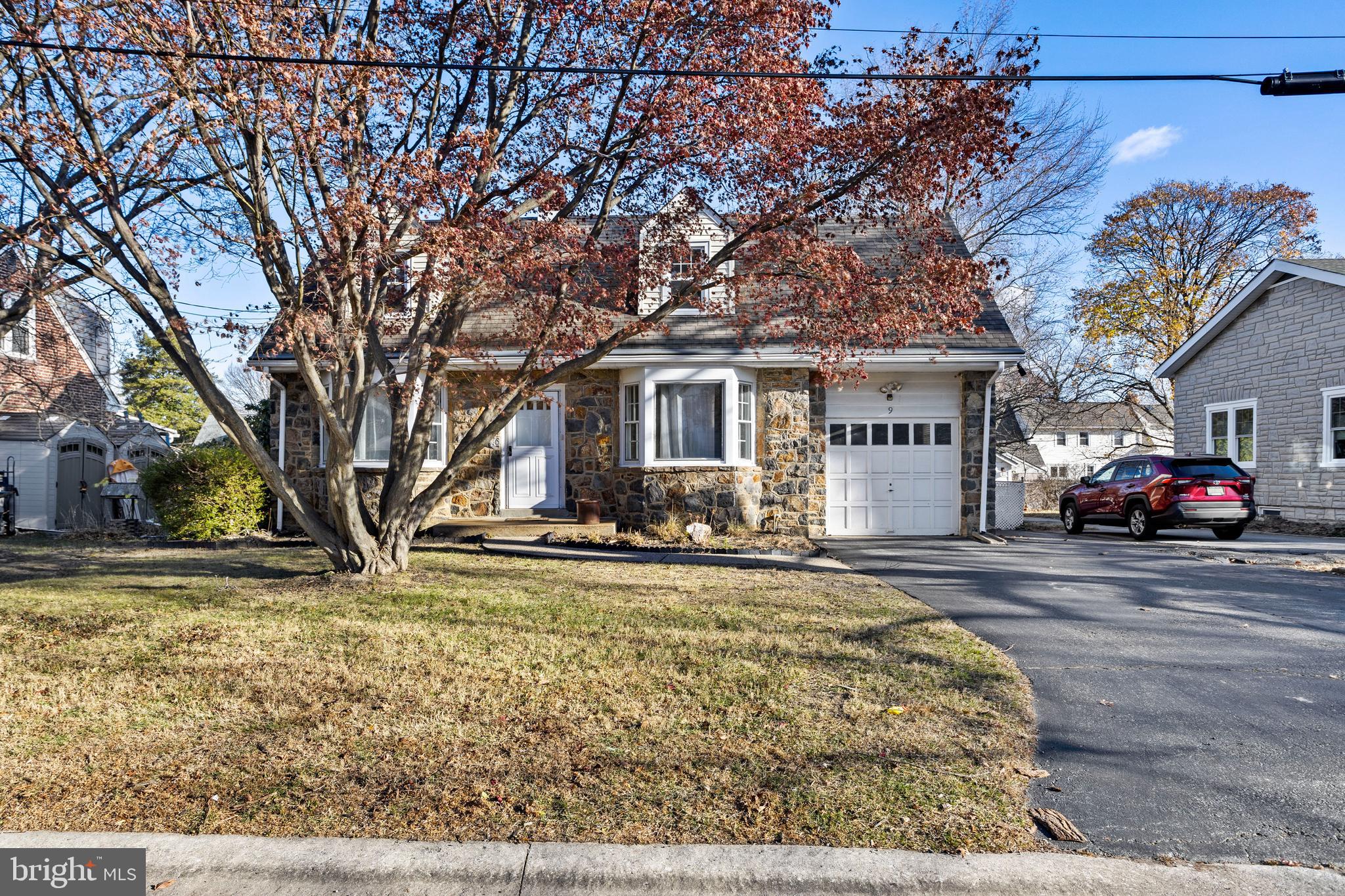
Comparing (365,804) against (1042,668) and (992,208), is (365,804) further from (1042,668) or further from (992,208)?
(992,208)

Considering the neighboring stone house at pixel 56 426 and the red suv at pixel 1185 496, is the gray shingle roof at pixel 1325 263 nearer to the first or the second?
the red suv at pixel 1185 496

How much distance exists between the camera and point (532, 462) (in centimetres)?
1496

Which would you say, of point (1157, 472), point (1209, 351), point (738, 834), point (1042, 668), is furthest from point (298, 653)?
point (1209, 351)

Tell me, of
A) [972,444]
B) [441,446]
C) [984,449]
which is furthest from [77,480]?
[984,449]

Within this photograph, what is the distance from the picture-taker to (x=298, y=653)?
600 cm

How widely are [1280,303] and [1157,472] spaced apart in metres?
6.88

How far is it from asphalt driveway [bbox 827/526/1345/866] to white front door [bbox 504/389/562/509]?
20.4ft

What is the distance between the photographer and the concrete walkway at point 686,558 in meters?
10.7

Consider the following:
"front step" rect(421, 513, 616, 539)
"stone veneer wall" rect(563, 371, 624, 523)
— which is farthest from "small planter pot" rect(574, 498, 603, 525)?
"stone veneer wall" rect(563, 371, 624, 523)

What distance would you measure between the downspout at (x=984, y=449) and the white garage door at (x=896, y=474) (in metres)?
0.50

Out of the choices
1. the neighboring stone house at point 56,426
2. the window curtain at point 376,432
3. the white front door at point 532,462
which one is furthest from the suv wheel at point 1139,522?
the neighboring stone house at point 56,426

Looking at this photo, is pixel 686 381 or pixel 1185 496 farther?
pixel 1185 496

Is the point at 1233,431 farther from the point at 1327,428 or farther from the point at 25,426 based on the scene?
the point at 25,426

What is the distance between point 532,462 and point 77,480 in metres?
13.8
